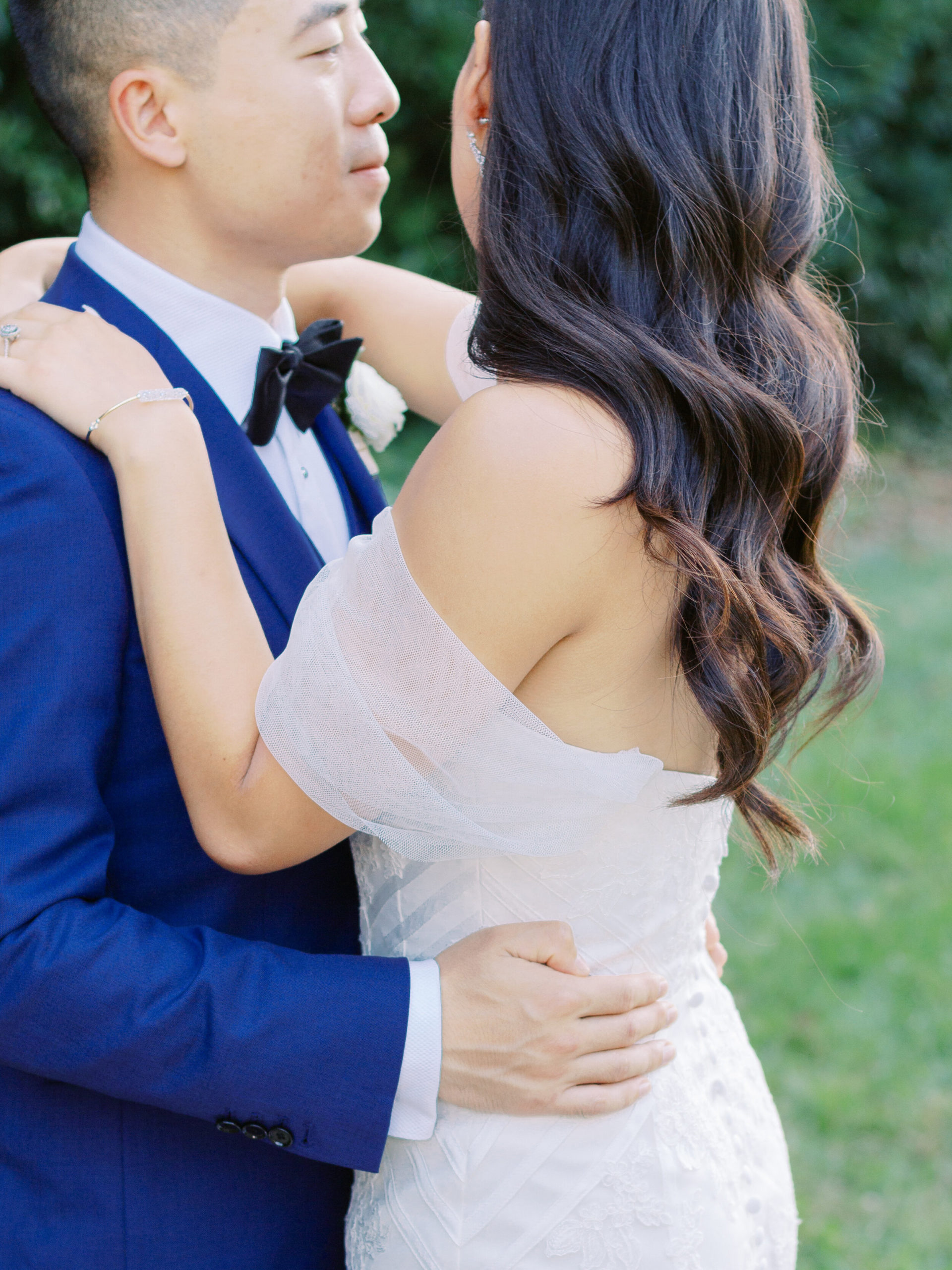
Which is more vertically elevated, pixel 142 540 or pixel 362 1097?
pixel 142 540

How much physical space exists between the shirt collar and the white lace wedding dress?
554mm

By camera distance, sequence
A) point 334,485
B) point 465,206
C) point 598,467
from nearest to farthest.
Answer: point 598,467
point 465,206
point 334,485

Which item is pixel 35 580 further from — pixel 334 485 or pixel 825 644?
pixel 825 644

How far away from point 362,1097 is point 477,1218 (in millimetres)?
243

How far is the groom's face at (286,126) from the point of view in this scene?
6.03 ft

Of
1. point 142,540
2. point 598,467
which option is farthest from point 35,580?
point 598,467

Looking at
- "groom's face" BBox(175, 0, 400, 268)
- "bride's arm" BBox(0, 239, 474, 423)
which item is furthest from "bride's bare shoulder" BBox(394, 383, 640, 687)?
"bride's arm" BBox(0, 239, 474, 423)

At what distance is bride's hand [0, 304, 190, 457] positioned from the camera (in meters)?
1.60

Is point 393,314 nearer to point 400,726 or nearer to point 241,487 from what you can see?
point 241,487

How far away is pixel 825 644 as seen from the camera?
5.60 feet

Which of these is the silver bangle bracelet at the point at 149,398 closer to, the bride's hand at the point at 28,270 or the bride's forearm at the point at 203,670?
the bride's forearm at the point at 203,670

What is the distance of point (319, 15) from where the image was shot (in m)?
1.85

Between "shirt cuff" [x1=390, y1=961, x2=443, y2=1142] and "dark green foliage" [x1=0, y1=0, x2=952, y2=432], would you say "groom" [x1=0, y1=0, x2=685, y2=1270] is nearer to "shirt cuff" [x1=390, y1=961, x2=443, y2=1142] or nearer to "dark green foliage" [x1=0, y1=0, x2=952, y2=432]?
"shirt cuff" [x1=390, y1=961, x2=443, y2=1142]

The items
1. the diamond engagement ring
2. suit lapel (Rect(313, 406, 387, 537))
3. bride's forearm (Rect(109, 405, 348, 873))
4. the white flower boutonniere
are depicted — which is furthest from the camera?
the white flower boutonniere
